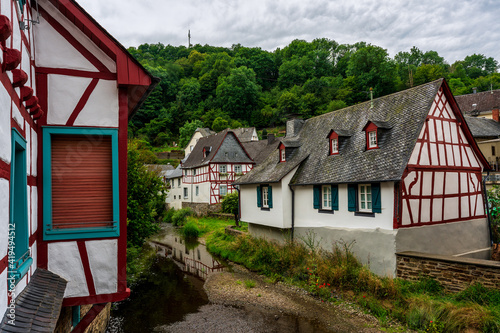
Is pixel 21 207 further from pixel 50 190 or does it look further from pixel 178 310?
pixel 178 310

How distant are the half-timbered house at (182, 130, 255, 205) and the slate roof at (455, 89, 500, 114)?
89.0 ft

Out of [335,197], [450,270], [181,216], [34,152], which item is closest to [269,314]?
[335,197]

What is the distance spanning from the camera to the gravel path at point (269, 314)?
10.8 meters

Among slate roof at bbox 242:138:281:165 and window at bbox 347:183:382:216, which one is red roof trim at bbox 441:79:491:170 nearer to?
window at bbox 347:183:382:216

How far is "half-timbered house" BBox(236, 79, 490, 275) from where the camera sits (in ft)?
40.7

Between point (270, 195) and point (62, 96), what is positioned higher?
point (62, 96)

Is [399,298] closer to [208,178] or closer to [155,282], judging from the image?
[155,282]

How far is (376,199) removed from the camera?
499 inches

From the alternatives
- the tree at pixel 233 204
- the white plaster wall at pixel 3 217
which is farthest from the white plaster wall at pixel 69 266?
the tree at pixel 233 204

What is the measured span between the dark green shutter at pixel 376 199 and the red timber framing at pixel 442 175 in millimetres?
690

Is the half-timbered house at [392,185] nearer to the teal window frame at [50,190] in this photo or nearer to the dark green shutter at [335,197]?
the dark green shutter at [335,197]

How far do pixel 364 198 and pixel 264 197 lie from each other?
6.40 metres

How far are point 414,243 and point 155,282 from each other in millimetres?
11557

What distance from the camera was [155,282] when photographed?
52.8 ft
